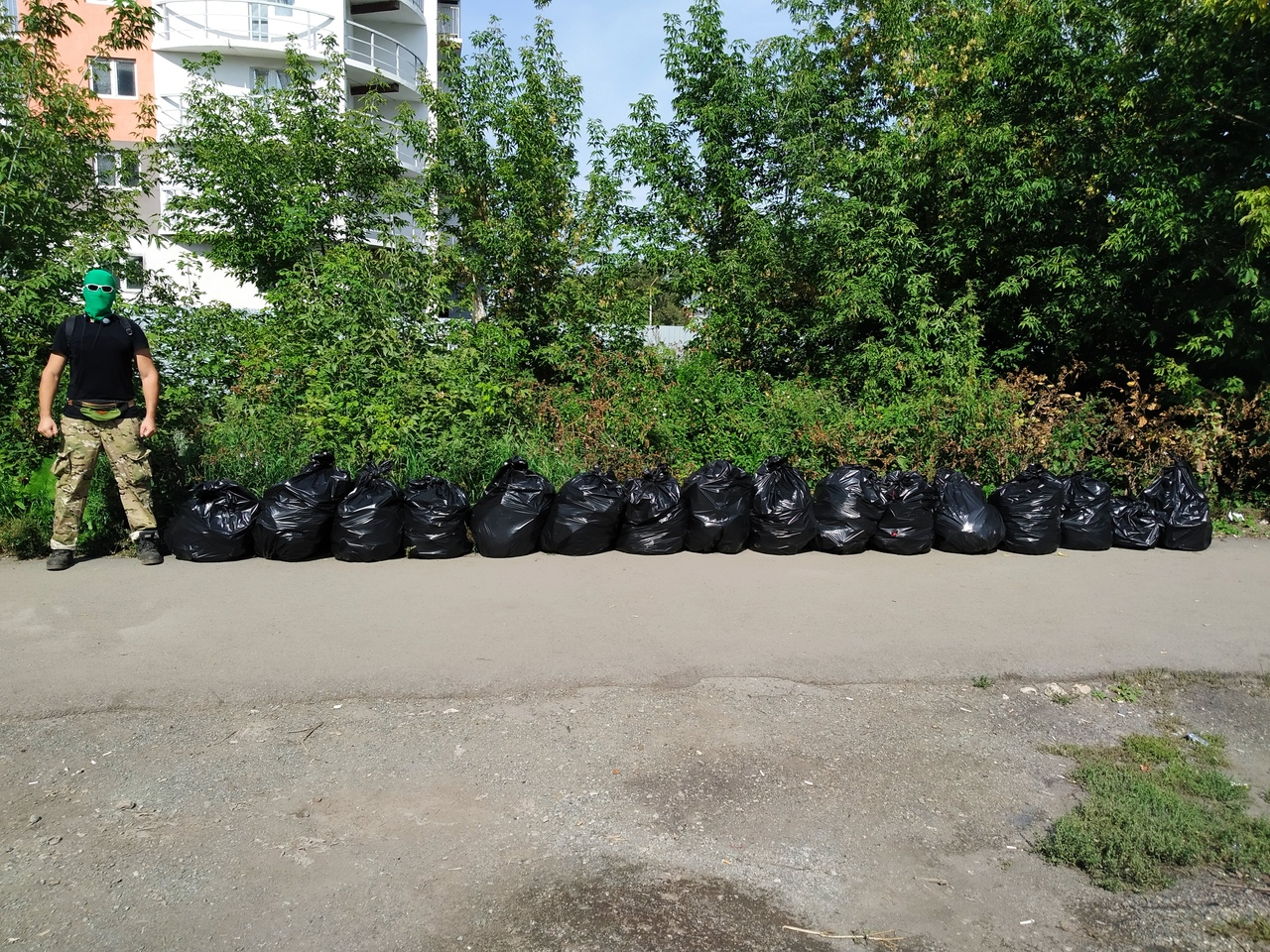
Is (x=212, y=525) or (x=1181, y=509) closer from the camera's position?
(x=212, y=525)

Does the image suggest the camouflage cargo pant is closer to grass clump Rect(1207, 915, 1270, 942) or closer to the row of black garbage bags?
the row of black garbage bags

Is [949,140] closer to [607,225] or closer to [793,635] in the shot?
[607,225]

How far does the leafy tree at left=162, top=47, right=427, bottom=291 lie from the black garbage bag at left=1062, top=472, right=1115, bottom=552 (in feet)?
24.3

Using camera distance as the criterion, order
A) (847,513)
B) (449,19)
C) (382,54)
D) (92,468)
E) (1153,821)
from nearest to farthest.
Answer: (1153,821) → (92,468) → (847,513) → (382,54) → (449,19)

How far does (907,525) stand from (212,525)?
506 centimetres

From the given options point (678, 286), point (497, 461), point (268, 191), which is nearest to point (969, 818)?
point (497, 461)

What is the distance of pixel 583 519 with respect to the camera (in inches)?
271

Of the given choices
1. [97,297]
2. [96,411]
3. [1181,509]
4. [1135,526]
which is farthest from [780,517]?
[97,297]

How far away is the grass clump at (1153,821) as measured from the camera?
3186 mm

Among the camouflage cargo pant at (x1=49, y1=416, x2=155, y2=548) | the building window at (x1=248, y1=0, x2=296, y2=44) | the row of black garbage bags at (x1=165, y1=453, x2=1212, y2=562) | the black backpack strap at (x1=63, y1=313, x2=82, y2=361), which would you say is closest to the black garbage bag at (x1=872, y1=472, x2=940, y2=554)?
the row of black garbage bags at (x1=165, y1=453, x2=1212, y2=562)

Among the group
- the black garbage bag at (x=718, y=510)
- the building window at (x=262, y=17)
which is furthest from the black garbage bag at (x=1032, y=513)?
the building window at (x=262, y=17)

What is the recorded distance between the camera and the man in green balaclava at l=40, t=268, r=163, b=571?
621cm

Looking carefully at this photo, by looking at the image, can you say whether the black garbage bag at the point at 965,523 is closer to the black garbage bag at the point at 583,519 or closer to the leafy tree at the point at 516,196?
the black garbage bag at the point at 583,519

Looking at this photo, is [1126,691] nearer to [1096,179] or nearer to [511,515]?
[511,515]
